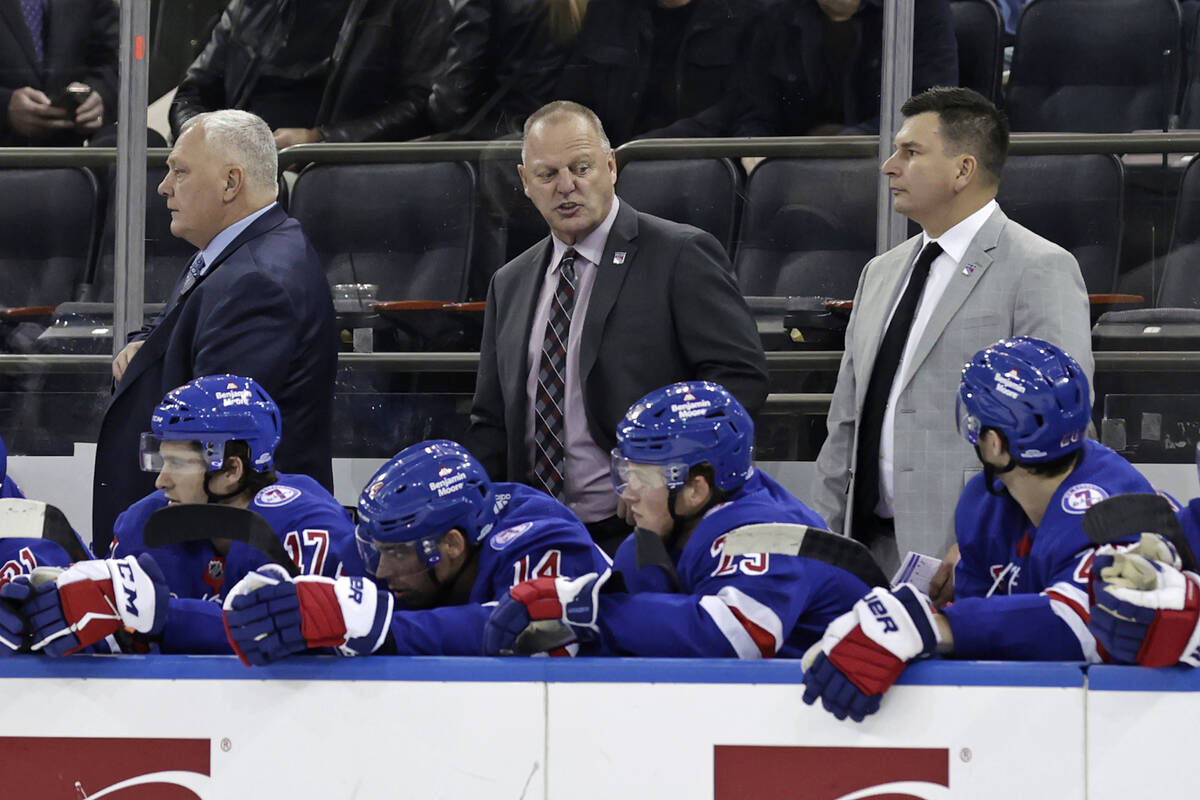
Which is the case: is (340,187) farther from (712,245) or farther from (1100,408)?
(1100,408)

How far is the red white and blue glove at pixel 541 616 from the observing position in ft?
7.50

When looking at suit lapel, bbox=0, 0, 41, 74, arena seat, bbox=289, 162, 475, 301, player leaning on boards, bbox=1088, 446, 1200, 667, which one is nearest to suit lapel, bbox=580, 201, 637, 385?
arena seat, bbox=289, 162, 475, 301

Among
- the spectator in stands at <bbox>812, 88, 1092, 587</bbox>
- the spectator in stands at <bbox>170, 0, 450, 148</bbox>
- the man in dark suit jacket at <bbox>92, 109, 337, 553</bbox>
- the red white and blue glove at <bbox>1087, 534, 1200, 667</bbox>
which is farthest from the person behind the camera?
the spectator in stands at <bbox>170, 0, 450, 148</bbox>

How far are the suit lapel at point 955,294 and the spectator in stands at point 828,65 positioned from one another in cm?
84

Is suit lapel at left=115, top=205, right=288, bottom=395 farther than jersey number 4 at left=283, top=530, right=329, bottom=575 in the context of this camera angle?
Yes

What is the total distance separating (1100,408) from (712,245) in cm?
110

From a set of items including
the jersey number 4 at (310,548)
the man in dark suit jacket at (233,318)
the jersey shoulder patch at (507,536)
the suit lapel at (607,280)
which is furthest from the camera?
the suit lapel at (607,280)

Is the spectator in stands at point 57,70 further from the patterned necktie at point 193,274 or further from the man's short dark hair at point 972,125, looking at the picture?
the man's short dark hair at point 972,125

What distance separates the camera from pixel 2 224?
446 cm

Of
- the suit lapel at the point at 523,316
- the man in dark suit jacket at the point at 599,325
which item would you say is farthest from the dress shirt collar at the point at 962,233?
the suit lapel at the point at 523,316

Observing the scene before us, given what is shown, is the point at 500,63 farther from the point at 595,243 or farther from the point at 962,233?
the point at 962,233

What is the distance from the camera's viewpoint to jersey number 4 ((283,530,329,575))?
2.79 m

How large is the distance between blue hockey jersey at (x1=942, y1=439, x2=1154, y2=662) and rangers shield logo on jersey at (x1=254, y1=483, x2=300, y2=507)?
1170 mm

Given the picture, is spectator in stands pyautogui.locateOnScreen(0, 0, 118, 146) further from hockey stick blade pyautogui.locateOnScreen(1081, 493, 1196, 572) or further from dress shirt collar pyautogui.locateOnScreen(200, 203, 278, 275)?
hockey stick blade pyautogui.locateOnScreen(1081, 493, 1196, 572)
